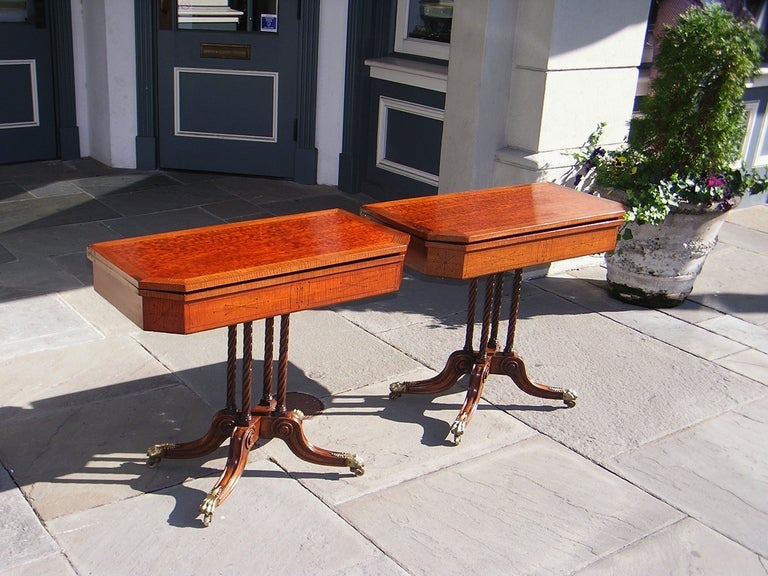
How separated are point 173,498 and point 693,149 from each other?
349 centimetres

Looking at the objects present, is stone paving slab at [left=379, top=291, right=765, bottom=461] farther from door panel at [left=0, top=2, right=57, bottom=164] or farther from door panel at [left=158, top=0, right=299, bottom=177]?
door panel at [left=0, top=2, right=57, bottom=164]

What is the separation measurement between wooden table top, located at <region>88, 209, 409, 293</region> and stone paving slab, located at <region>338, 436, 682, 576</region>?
0.90m

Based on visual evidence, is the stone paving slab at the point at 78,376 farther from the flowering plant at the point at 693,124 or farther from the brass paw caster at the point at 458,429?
the flowering plant at the point at 693,124

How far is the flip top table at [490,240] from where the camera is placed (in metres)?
3.39

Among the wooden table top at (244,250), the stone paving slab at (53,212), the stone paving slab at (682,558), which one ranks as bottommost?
the stone paving slab at (682,558)

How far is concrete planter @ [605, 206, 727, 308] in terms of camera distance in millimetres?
5102

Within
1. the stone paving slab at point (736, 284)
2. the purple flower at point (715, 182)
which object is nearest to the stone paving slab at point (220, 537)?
the purple flower at point (715, 182)

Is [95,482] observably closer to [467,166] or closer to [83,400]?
[83,400]

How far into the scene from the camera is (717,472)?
364 centimetres

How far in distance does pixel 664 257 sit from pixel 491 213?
1.86 m

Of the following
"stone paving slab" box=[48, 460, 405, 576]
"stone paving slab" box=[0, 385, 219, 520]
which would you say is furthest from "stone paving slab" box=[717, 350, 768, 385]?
"stone paving slab" box=[0, 385, 219, 520]

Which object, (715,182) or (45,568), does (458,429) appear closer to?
(45,568)

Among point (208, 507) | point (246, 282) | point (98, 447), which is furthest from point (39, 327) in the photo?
point (246, 282)

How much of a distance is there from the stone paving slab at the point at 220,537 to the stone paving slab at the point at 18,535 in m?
0.05
